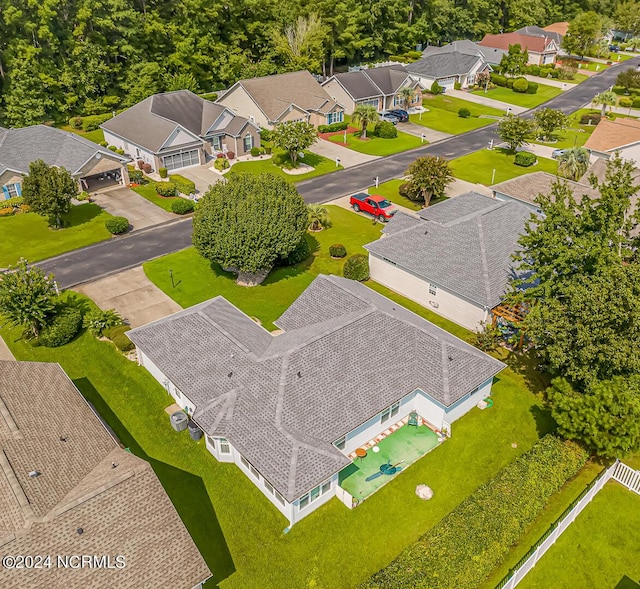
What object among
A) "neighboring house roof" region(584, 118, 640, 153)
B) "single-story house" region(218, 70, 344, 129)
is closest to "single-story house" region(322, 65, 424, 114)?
"single-story house" region(218, 70, 344, 129)

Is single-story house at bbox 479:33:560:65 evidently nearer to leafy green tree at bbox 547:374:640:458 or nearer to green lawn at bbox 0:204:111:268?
green lawn at bbox 0:204:111:268

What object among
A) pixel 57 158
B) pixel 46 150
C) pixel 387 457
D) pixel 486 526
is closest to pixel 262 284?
pixel 387 457

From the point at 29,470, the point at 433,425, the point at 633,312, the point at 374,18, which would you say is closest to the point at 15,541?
the point at 29,470

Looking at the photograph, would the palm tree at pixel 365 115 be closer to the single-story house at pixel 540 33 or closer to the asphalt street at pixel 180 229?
the asphalt street at pixel 180 229

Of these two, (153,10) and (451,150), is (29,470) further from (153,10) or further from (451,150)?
(153,10)

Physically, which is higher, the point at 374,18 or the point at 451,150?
the point at 374,18

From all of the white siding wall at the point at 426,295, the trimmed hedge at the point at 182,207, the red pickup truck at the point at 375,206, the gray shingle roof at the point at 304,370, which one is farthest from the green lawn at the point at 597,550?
the trimmed hedge at the point at 182,207

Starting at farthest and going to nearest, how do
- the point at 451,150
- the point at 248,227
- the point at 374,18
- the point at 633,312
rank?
the point at 374,18
the point at 451,150
the point at 248,227
the point at 633,312

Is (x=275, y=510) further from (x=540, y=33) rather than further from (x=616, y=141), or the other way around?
(x=540, y=33)
